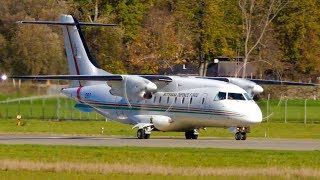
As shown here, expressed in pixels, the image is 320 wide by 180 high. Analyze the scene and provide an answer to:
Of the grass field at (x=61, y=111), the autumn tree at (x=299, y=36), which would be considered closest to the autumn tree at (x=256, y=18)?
the autumn tree at (x=299, y=36)

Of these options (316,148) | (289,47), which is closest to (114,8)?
(289,47)

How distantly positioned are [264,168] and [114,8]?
2792 inches

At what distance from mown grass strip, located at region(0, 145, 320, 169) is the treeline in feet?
118

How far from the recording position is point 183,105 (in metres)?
55.0

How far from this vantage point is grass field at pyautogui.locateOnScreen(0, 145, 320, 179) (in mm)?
34500

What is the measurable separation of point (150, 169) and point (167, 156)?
637 cm

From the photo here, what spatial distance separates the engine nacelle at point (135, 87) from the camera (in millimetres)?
56031

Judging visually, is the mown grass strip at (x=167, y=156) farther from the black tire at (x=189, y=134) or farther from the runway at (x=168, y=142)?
the black tire at (x=189, y=134)

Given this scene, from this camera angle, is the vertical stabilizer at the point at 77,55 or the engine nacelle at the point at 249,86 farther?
the vertical stabilizer at the point at 77,55

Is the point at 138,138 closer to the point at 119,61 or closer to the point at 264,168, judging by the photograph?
the point at 264,168

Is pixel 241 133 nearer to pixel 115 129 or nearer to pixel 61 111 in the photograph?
pixel 115 129

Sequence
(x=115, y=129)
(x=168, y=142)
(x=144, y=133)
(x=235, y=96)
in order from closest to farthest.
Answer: (x=168, y=142) < (x=235, y=96) < (x=144, y=133) < (x=115, y=129)

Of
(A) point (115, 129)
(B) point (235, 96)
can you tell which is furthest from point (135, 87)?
(A) point (115, 129)

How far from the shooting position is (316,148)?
1847 inches
